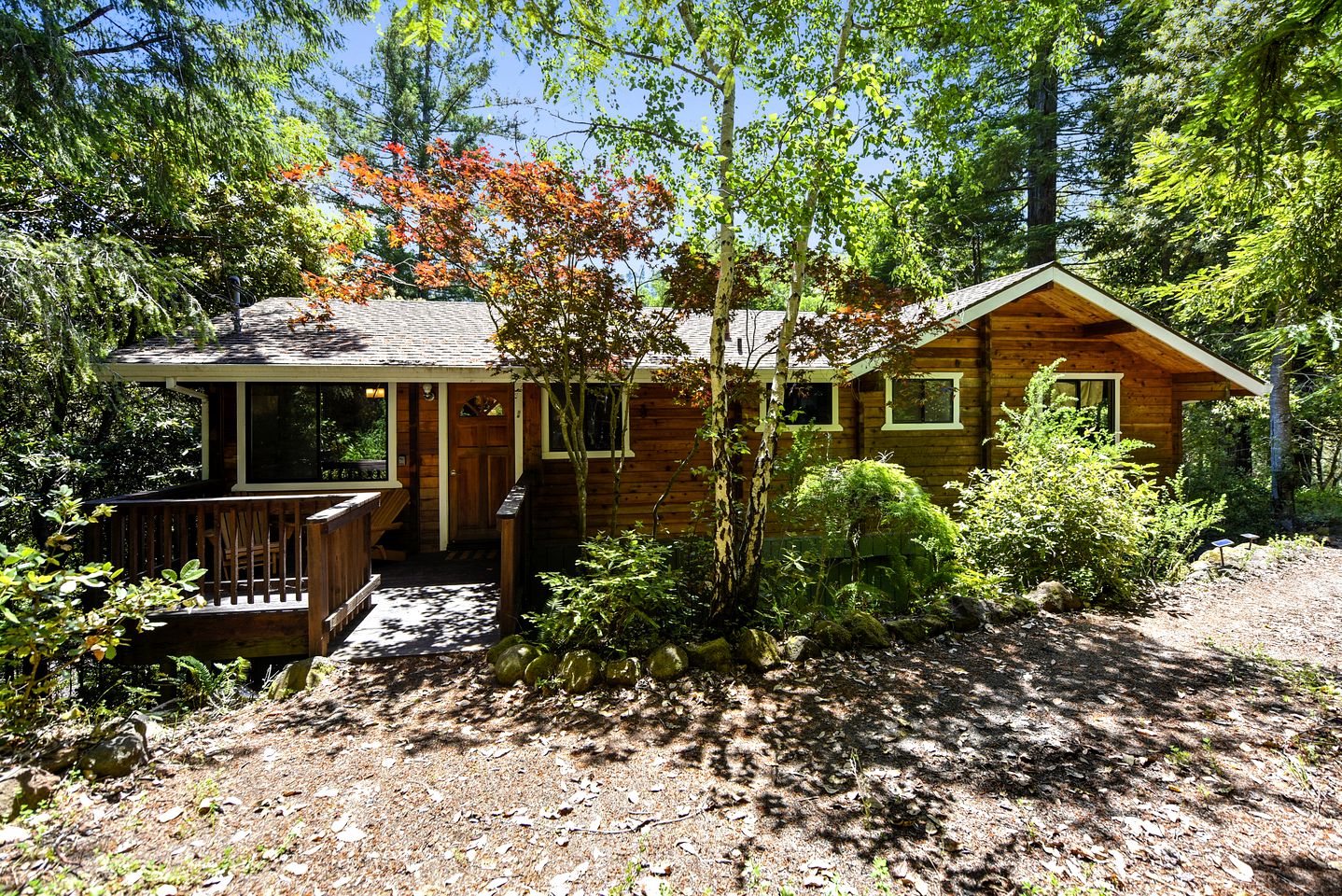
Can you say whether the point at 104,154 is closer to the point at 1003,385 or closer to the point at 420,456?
the point at 420,456

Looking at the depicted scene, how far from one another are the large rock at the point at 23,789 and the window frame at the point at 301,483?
5036 mm

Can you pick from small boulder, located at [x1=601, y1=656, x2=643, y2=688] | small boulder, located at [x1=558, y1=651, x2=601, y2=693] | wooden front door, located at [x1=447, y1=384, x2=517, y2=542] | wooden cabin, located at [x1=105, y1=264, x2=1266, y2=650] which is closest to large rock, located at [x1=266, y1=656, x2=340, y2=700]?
small boulder, located at [x1=558, y1=651, x2=601, y2=693]

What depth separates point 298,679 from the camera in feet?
14.5

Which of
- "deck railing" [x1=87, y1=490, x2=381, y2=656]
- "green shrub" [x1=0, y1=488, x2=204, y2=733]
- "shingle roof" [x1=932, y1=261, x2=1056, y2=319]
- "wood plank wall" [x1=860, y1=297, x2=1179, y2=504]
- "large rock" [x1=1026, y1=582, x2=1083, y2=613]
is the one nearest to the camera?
"green shrub" [x1=0, y1=488, x2=204, y2=733]

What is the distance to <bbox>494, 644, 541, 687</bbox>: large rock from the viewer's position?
14.7 feet

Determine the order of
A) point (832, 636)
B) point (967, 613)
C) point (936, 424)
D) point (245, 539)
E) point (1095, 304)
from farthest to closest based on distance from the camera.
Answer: point (936, 424) < point (1095, 304) < point (245, 539) < point (967, 613) < point (832, 636)

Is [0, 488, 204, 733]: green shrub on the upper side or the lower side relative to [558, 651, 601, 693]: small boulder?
upper

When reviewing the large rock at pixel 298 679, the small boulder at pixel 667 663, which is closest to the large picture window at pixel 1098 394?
the small boulder at pixel 667 663

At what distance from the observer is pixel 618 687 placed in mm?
4391

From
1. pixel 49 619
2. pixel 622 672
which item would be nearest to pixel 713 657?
pixel 622 672

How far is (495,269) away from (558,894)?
5.36 m

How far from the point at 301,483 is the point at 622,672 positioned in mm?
5823

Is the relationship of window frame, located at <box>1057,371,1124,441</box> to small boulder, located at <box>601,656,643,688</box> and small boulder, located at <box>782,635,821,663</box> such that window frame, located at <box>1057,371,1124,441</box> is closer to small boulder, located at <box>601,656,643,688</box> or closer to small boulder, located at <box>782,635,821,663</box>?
small boulder, located at <box>782,635,821,663</box>

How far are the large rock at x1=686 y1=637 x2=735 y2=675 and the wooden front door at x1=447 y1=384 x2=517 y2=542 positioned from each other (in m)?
4.87
